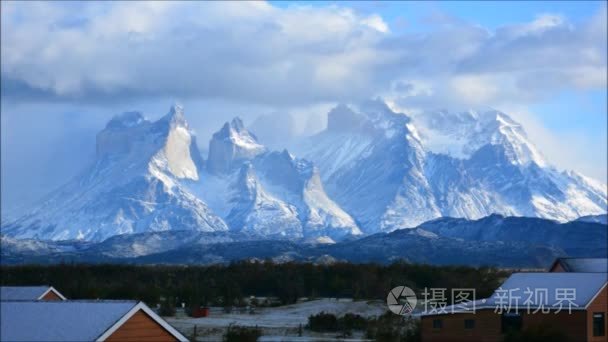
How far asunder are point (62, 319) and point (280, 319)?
145 feet

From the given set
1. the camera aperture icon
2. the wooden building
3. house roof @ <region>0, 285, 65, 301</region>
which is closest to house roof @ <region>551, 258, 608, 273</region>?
the camera aperture icon

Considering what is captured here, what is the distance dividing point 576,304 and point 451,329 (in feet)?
16.5

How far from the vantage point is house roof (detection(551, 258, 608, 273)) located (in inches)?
2343

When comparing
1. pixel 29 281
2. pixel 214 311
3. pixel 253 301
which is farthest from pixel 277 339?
pixel 29 281

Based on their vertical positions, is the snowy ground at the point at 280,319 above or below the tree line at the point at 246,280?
below

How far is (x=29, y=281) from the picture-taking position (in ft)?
280

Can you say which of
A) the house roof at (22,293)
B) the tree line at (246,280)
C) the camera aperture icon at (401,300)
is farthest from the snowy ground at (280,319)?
the house roof at (22,293)

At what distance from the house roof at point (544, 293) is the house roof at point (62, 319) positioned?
83.0ft

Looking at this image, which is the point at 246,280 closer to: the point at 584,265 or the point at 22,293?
the point at 584,265

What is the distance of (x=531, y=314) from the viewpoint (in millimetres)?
47750

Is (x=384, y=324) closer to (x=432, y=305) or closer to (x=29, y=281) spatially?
(x=432, y=305)

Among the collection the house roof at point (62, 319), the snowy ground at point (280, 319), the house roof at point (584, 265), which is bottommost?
the house roof at point (62, 319)

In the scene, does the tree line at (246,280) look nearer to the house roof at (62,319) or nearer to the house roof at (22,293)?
the house roof at (22,293)

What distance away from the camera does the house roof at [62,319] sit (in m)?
23.9
